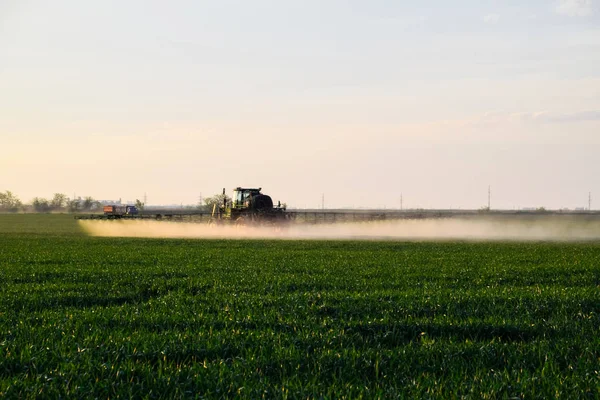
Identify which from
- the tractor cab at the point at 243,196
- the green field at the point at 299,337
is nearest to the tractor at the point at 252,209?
the tractor cab at the point at 243,196

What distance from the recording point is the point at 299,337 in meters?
9.70

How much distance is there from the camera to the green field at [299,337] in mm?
7160

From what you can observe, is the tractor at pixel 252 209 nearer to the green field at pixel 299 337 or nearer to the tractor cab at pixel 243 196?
the tractor cab at pixel 243 196

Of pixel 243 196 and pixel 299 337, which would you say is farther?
pixel 243 196

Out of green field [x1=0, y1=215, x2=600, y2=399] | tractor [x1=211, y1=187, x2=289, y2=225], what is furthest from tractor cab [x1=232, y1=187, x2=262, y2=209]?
green field [x1=0, y1=215, x2=600, y2=399]

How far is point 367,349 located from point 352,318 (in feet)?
8.95

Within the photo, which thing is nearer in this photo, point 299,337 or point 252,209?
point 299,337

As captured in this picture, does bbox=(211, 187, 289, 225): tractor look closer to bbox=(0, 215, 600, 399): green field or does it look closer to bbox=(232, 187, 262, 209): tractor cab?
bbox=(232, 187, 262, 209): tractor cab

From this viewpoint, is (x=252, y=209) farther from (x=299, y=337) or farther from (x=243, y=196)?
(x=299, y=337)

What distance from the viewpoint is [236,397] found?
6.66 m

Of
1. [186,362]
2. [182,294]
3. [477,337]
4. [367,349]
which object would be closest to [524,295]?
[477,337]

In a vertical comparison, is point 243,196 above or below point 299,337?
above

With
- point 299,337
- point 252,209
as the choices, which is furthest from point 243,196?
point 299,337

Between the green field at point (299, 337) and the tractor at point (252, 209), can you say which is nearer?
the green field at point (299, 337)
